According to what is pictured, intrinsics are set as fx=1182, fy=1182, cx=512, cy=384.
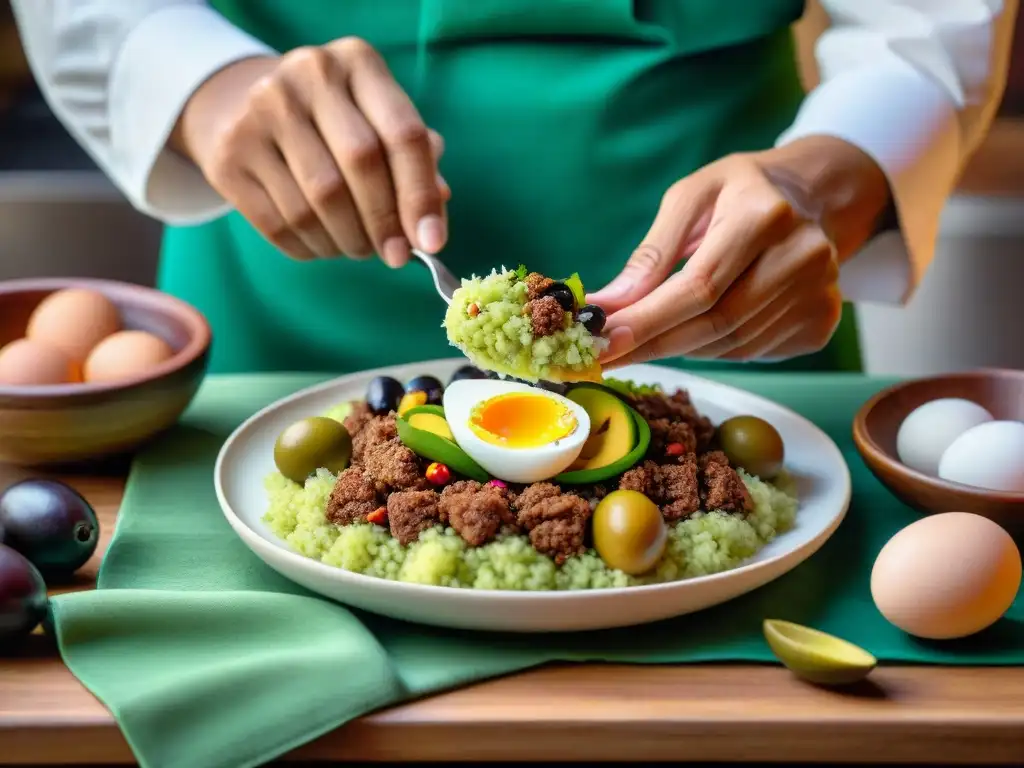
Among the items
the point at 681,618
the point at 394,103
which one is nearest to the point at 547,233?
the point at 394,103

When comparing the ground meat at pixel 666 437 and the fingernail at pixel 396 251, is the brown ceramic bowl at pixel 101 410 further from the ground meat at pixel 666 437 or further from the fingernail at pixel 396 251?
the ground meat at pixel 666 437

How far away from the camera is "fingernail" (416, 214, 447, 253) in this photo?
1794 mm

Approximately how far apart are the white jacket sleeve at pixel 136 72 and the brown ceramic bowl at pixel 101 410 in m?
0.36

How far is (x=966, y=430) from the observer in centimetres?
173

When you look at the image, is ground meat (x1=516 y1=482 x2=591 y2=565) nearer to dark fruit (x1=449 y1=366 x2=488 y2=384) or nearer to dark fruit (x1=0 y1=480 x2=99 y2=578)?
dark fruit (x1=449 y1=366 x2=488 y2=384)

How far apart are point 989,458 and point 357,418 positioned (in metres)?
0.91

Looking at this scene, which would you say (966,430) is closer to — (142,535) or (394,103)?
(394,103)

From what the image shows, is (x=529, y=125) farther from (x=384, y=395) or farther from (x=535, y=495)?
(x=535, y=495)

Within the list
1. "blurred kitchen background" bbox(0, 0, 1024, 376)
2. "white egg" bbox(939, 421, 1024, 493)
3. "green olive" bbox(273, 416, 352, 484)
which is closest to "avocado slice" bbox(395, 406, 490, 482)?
"green olive" bbox(273, 416, 352, 484)

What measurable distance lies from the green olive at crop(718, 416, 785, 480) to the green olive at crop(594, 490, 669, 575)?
298 millimetres

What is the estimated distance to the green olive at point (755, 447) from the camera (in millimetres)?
1700

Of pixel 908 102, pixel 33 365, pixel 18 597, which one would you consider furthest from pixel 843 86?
pixel 18 597

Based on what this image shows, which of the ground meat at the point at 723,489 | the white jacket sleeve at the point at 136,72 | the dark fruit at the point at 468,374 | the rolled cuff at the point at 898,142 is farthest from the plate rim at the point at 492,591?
the white jacket sleeve at the point at 136,72

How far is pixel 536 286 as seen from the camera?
1588mm
